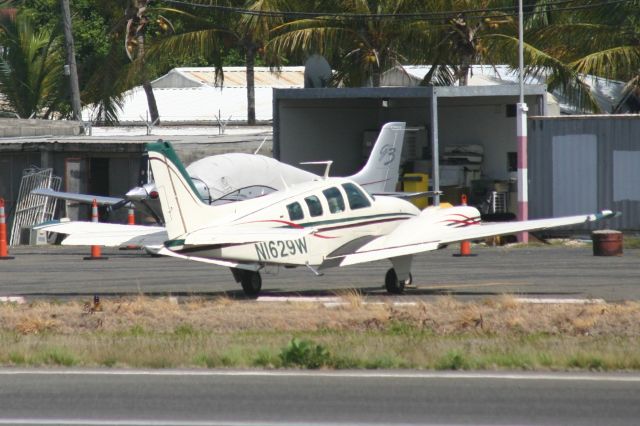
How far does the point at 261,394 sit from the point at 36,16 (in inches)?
2561

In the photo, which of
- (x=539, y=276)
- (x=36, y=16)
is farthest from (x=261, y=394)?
(x=36, y=16)

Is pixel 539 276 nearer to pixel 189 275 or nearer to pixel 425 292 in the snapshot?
pixel 425 292

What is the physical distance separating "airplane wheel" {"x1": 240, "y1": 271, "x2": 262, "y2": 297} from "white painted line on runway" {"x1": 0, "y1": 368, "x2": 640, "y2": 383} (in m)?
6.17

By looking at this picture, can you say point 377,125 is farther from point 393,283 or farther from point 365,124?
point 393,283

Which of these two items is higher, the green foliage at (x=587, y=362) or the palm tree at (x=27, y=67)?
the palm tree at (x=27, y=67)

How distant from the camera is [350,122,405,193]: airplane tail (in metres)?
30.7

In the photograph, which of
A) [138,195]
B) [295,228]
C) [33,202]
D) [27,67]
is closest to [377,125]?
[33,202]

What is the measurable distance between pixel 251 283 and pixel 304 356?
243 inches

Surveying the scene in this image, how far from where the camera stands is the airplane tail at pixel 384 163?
101ft

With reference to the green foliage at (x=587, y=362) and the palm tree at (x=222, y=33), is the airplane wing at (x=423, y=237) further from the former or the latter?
the palm tree at (x=222, y=33)

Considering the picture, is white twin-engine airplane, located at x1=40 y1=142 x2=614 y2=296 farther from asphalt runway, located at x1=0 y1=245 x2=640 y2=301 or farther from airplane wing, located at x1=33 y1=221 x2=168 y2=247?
asphalt runway, located at x1=0 y1=245 x2=640 y2=301

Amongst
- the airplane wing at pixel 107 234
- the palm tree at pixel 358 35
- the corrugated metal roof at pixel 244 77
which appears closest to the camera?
the airplane wing at pixel 107 234

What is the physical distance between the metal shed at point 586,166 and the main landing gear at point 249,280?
42.4ft

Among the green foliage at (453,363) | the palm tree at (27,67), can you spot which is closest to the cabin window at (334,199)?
the green foliage at (453,363)
